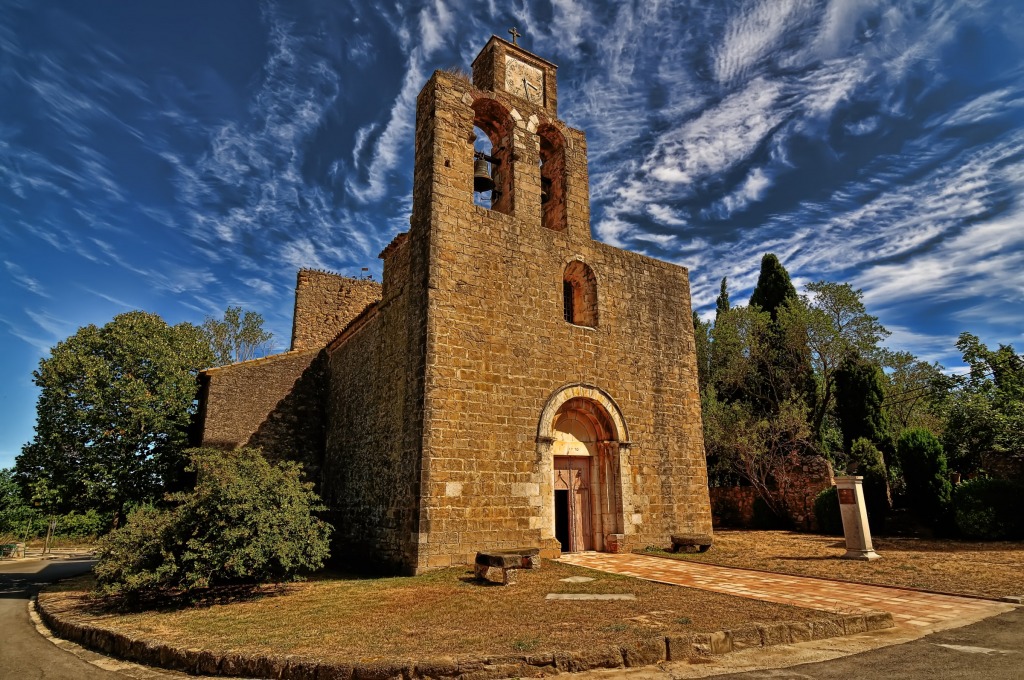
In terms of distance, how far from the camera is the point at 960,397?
743 inches

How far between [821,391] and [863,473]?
8.56 m

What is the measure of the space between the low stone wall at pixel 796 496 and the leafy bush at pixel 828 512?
0.64m

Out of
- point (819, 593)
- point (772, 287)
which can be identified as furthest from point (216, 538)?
point (772, 287)

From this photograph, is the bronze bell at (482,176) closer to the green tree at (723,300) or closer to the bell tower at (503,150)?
the bell tower at (503,150)

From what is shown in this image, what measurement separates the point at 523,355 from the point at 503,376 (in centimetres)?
72

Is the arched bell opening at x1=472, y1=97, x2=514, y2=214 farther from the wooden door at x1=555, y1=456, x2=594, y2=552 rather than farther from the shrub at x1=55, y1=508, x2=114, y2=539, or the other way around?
the shrub at x1=55, y1=508, x2=114, y2=539

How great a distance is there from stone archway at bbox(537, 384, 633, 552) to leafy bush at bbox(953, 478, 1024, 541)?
9.01m

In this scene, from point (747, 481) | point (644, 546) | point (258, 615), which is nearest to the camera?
point (258, 615)

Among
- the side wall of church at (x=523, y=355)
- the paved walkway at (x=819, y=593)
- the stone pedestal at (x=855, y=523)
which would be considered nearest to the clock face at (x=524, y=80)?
the side wall of church at (x=523, y=355)

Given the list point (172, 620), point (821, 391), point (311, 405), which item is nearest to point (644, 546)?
point (172, 620)

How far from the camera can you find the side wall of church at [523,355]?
10.2 meters

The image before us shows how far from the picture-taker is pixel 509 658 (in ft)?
15.4

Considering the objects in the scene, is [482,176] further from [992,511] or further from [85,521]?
[992,511]

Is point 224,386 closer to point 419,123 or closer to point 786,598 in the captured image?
point 419,123
